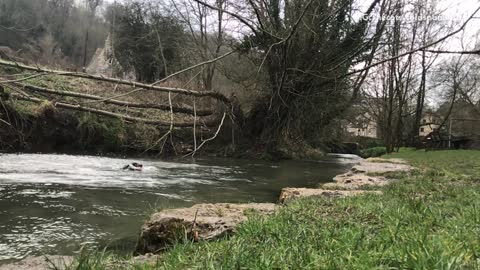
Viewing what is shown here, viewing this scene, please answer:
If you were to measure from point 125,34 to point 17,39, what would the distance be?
8.06 m

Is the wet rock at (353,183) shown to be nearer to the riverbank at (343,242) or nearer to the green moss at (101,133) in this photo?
the riverbank at (343,242)

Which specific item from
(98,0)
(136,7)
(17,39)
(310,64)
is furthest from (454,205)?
(98,0)

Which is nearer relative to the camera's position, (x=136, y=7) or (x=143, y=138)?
(x=143, y=138)

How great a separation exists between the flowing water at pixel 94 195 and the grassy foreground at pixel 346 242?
77.4 inches

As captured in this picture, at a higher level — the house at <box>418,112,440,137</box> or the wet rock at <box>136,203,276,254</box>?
the house at <box>418,112,440,137</box>

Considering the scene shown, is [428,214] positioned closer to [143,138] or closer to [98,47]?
[143,138]

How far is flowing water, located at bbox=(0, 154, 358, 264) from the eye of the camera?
532cm

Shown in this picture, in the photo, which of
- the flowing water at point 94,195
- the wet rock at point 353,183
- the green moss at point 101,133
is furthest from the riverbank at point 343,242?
the green moss at point 101,133

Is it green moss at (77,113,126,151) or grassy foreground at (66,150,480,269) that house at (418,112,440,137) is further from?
grassy foreground at (66,150,480,269)

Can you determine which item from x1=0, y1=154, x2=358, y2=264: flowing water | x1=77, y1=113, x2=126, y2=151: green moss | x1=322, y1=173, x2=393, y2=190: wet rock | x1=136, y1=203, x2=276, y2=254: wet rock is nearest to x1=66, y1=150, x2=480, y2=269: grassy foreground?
x1=136, y1=203, x2=276, y2=254: wet rock

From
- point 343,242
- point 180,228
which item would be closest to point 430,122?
point 180,228

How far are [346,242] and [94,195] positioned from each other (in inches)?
244

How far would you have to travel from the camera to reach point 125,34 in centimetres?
3538

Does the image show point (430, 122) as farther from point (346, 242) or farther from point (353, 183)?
point (346, 242)
